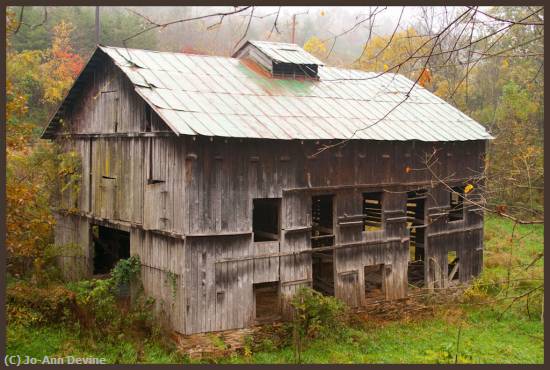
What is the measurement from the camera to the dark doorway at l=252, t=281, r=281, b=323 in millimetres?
14711

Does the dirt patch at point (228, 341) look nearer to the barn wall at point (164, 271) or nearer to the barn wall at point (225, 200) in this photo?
the barn wall at point (225, 200)

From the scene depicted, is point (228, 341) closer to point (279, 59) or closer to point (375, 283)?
point (375, 283)

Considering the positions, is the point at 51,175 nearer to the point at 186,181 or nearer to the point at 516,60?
the point at 186,181

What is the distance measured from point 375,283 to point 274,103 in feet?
23.0

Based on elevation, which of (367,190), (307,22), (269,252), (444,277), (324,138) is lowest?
(444,277)

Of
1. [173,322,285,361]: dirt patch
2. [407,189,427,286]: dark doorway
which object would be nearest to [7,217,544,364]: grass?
[173,322,285,361]: dirt patch

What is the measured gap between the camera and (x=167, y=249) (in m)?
13.9

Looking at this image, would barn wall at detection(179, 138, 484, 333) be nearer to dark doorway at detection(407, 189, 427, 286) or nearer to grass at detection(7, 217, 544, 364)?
dark doorway at detection(407, 189, 427, 286)

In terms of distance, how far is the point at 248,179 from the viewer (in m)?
14.1

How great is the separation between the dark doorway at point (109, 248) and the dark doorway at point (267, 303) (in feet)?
14.3

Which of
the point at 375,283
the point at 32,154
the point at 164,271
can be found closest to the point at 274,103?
the point at 164,271

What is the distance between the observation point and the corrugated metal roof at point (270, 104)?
45.1 ft
